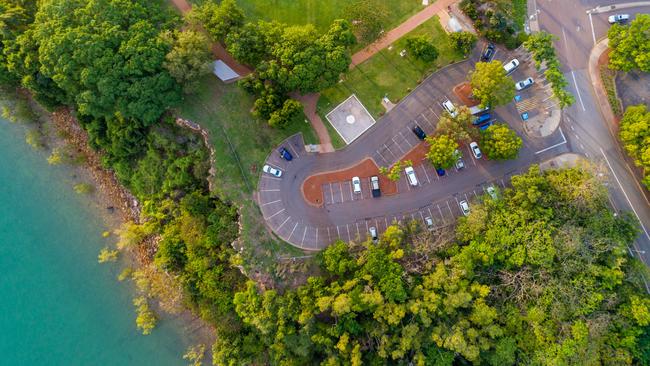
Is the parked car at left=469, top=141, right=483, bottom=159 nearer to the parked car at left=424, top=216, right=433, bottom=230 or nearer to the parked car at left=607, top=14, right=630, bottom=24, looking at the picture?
the parked car at left=424, top=216, right=433, bottom=230

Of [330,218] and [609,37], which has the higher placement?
[609,37]

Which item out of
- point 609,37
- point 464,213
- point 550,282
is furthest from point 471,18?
point 550,282

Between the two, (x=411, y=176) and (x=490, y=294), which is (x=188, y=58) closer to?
(x=411, y=176)

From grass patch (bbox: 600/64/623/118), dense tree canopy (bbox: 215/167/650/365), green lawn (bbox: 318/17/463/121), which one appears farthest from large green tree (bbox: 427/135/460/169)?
grass patch (bbox: 600/64/623/118)

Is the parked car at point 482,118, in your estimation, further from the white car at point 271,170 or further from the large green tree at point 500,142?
the white car at point 271,170

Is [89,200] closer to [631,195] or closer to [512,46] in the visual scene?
[512,46]

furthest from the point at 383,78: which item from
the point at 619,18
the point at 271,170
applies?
the point at 619,18

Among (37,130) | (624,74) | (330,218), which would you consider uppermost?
(37,130)
